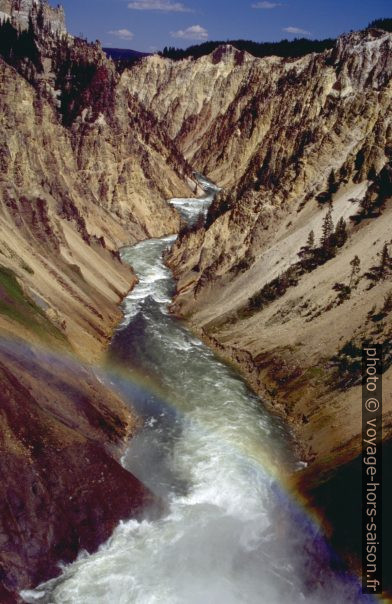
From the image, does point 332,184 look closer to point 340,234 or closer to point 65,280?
point 340,234

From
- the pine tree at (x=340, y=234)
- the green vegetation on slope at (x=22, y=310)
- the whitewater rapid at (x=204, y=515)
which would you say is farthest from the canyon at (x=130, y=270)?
the whitewater rapid at (x=204, y=515)

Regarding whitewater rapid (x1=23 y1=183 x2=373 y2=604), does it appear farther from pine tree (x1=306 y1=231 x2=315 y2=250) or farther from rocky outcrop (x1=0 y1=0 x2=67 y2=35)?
rocky outcrop (x1=0 y1=0 x2=67 y2=35)

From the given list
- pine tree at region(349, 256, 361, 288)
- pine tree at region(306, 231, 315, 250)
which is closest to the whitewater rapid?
pine tree at region(349, 256, 361, 288)

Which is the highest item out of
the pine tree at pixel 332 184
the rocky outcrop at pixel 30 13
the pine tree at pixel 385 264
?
the rocky outcrop at pixel 30 13

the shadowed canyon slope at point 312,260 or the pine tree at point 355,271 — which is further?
the pine tree at point 355,271

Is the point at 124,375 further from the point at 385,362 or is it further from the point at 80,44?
the point at 80,44

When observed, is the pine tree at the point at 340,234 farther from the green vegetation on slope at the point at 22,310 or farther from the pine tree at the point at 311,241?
the green vegetation on slope at the point at 22,310
